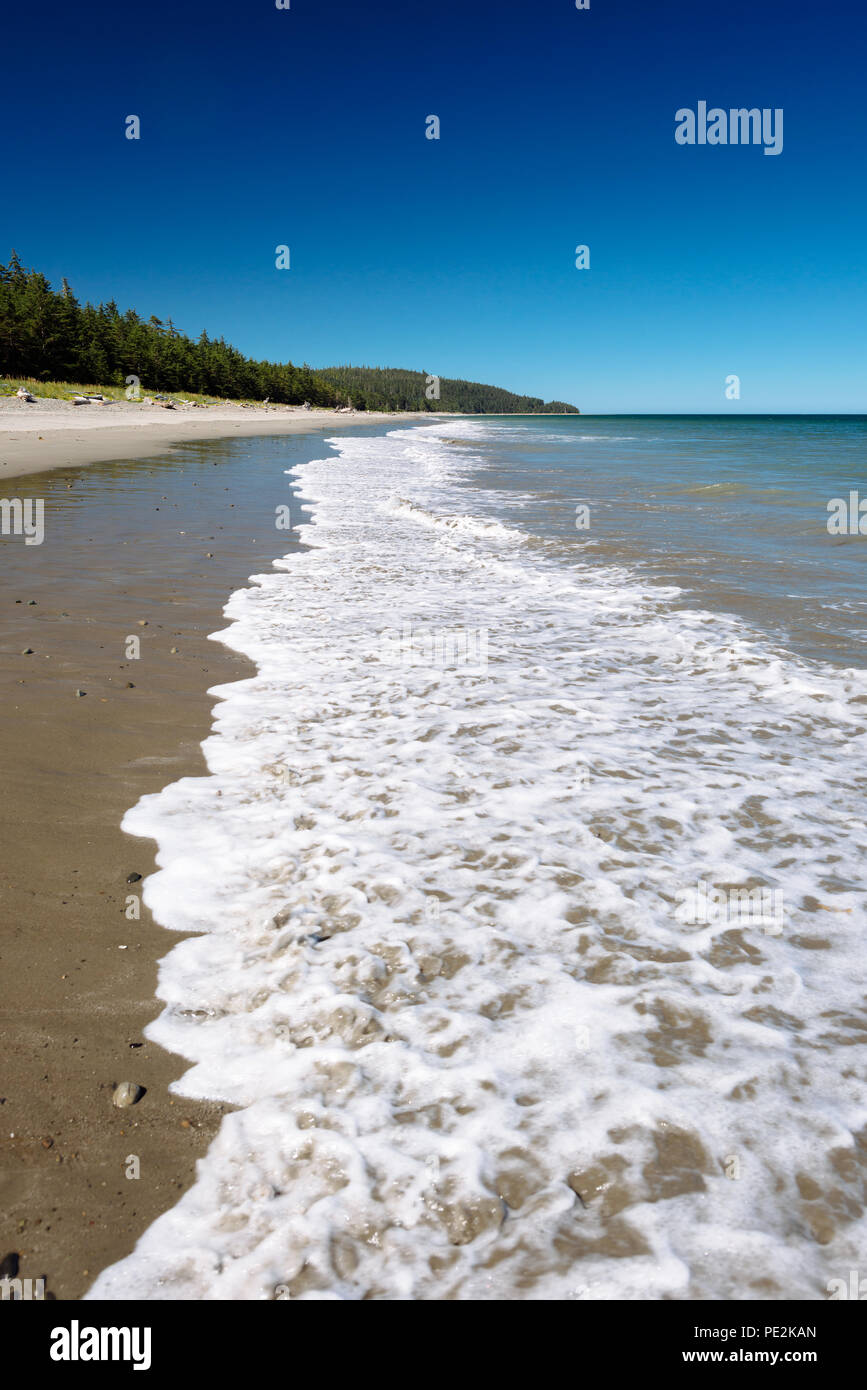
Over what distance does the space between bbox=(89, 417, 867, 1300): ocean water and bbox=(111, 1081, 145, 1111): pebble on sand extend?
0.69 ft

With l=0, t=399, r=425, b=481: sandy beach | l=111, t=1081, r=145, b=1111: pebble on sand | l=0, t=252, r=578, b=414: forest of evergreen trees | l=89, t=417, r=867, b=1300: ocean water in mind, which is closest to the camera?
l=89, t=417, r=867, b=1300: ocean water

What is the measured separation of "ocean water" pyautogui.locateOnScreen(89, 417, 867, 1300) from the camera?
7.26 ft

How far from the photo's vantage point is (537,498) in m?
21.2

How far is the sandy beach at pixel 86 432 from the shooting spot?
78.5 ft

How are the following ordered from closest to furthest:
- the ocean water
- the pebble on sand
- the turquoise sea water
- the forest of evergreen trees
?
1. the ocean water
2. the pebble on sand
3. the turquoise sea water
4. the forest of evergreen trees

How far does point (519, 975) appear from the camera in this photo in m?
3.23

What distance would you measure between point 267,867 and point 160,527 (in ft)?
35.5

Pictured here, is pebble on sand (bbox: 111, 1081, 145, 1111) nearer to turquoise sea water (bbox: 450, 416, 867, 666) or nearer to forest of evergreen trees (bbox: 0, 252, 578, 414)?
turquoise sea water (bbox: 450, 416, 867, 666)

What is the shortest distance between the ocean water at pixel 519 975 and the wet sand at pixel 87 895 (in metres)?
0.12

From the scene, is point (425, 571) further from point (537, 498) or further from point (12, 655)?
point (537, 498)

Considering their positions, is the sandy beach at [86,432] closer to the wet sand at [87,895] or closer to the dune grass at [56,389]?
the dune grass at [56,389]

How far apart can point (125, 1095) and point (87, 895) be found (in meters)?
1.29

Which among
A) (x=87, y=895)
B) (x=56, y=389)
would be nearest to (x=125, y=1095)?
(x=87, y=895)

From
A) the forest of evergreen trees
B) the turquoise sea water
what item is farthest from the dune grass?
the turquoise sea water
